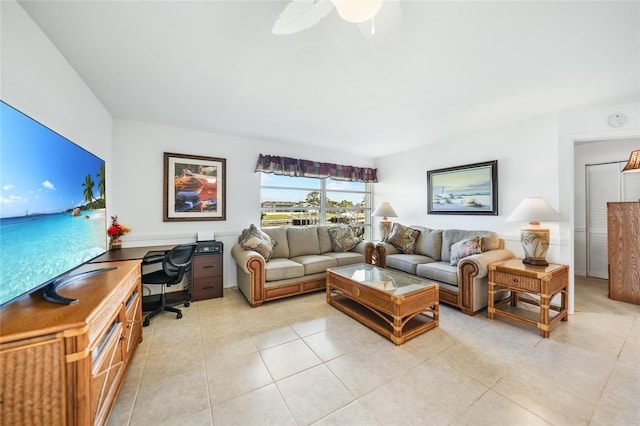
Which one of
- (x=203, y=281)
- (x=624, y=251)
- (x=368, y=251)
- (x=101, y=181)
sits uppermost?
(x=101, y=181)

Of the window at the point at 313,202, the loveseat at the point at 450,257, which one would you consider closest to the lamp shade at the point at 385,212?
the loveseat at the point at 450,257

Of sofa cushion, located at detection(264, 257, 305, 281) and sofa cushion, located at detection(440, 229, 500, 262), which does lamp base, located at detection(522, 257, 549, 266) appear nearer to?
sofa cushion, located at detection(440, 229, 500, 262)

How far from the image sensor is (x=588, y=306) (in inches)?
115

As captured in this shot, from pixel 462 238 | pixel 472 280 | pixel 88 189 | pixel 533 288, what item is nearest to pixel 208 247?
pixel 88 189

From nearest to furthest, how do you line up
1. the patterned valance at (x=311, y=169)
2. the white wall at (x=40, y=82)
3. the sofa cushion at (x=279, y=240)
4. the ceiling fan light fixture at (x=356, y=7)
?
1. the ceiling fan light fixture at (x=356, y=7)
2. the white wall at (x=40, y=82)
3. the sofa cushion at (x=279, y=240)
4. the patterned valance at (x=311, y=169)

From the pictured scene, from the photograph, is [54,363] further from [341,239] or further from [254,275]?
[341,239]

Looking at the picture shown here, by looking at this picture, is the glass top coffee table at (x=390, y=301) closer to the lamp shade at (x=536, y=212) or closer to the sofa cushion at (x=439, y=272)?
the sofa cushion at (x=439, y=272)

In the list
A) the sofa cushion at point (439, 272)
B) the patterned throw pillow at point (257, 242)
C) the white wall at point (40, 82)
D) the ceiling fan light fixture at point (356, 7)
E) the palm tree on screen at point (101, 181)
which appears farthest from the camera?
the patterned throw pillow at point (257, 242)

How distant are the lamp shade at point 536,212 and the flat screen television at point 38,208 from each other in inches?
155

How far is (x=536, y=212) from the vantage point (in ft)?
8.86

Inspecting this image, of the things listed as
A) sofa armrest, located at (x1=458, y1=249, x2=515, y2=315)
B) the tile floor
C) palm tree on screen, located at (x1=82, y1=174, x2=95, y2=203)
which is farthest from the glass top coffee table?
palm tree on screen, located at (x1=82, y1=174, x2=95, y2=203)

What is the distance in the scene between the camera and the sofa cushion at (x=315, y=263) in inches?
134

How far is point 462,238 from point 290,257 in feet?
8.47

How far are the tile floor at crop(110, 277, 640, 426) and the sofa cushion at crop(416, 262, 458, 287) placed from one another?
44cm
